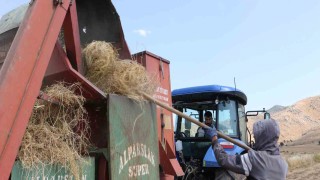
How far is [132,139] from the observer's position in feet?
10.5

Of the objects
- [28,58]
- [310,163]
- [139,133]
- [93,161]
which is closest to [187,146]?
[139,133]

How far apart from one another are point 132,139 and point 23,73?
128 centimetres

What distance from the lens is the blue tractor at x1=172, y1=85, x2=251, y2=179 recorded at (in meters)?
5.93

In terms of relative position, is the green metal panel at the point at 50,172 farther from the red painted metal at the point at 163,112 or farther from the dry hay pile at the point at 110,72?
the red painted metal at the point at 163,112

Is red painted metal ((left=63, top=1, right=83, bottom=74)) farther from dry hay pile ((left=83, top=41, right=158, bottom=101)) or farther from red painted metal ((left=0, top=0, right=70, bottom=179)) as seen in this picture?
red painted metal ((left=0, top=0, right=70, bottom=179))

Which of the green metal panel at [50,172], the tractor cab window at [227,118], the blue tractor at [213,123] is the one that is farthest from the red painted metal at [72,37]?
the tractor cab window at [227,118]

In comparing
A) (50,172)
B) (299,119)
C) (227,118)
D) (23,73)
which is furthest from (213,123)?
(299,119)

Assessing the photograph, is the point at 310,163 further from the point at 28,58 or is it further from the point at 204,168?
the point at 28,58

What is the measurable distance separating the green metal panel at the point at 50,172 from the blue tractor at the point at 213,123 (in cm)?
305

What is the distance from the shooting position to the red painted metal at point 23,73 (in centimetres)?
201

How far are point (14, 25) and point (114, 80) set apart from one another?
1000mm

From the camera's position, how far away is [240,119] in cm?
632

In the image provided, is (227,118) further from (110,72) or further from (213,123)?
(110,72)

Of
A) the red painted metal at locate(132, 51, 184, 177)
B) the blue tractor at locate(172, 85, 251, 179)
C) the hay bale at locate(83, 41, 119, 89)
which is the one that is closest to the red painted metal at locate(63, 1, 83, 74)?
the hay bale at locate(83, 41, 119, 89)
